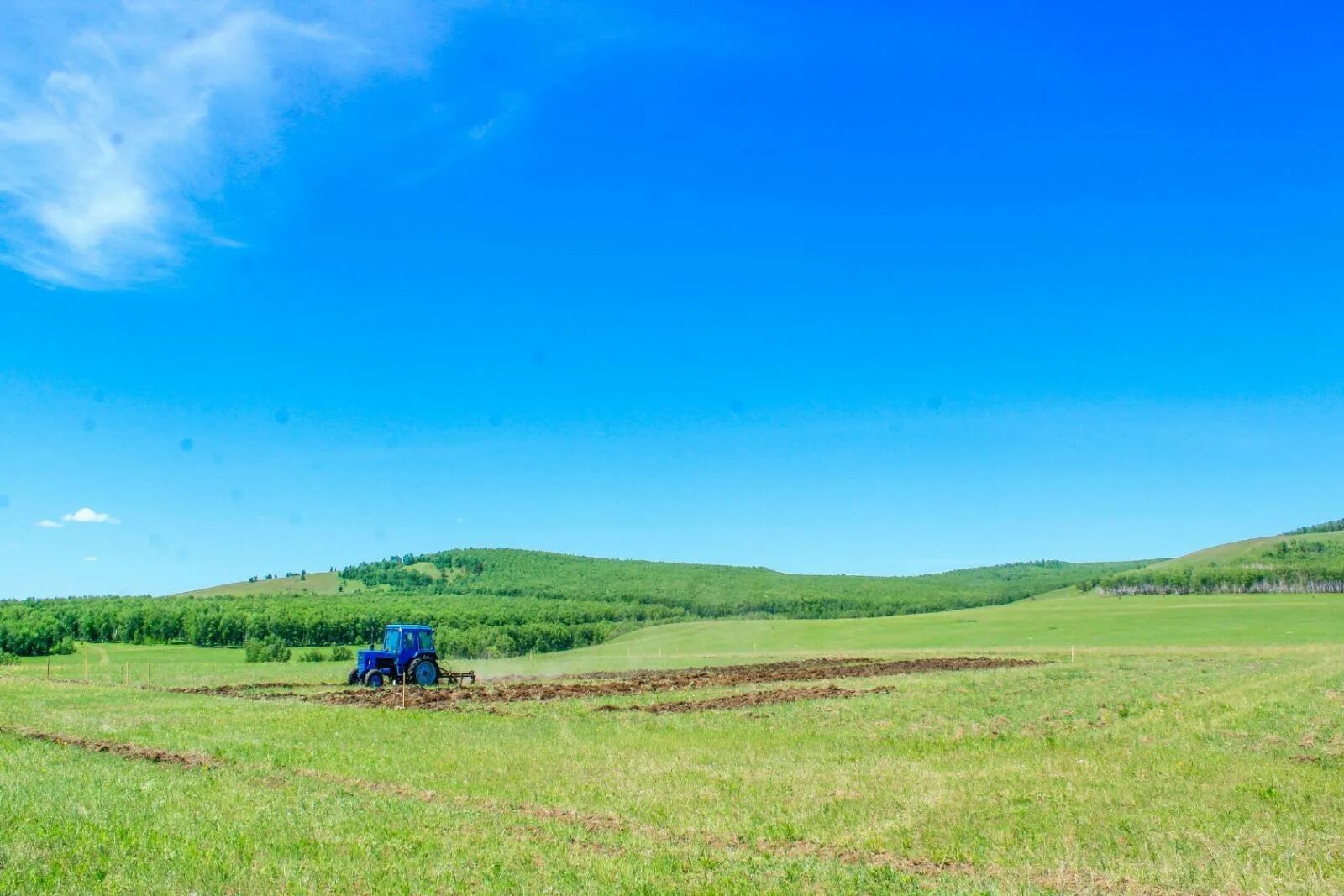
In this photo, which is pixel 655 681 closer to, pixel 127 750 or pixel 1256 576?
pixel 127 750

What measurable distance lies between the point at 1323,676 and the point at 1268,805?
25.9m

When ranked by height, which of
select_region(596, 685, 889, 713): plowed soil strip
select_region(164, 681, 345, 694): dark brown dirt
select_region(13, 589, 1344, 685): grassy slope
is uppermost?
select_region(164, 681, 345, 694): dark brown dirt

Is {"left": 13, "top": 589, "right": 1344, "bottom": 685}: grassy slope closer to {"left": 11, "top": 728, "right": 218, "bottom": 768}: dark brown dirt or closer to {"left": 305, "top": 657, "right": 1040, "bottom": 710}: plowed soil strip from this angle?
{"left": 305, "top": 657, "right": 1040, "bottom": 710}: plowed soil strip

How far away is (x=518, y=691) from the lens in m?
44.9

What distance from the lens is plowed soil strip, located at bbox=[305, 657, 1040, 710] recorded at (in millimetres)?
40906

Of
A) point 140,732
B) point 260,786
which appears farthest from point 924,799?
point 140,732

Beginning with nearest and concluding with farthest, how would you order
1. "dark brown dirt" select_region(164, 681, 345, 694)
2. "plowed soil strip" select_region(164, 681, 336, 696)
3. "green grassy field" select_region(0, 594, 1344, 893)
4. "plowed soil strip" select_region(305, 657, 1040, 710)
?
1. "green grassy field" select_region(0, 594, 1344, 893)
2. "plowed soil strip" select_region(305, 657, 1040, 710)
3. "plowed soil strip" select_region(164, 681, 336, 696)
4. "dark brown dirt" select_region(164, 681, 345, 694)

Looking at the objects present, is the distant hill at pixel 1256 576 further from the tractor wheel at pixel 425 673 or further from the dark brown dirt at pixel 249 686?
the dark brown dirt at pixel 249 686

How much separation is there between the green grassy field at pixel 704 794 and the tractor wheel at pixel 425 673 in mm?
8647

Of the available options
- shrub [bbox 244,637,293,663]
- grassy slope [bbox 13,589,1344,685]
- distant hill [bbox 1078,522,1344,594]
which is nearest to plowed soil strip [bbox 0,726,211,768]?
grassy slope [bbox 13,589,1344,685]

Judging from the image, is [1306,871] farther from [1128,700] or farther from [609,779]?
[1128,700]

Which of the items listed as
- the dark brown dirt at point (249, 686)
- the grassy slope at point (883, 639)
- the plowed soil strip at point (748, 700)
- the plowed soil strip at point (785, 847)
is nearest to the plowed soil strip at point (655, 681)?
the dark brown dirt at point (249, 686)

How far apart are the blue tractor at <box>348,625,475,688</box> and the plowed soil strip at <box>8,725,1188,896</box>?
25491 mm

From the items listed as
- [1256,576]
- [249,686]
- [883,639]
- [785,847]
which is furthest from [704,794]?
[1256,576]
